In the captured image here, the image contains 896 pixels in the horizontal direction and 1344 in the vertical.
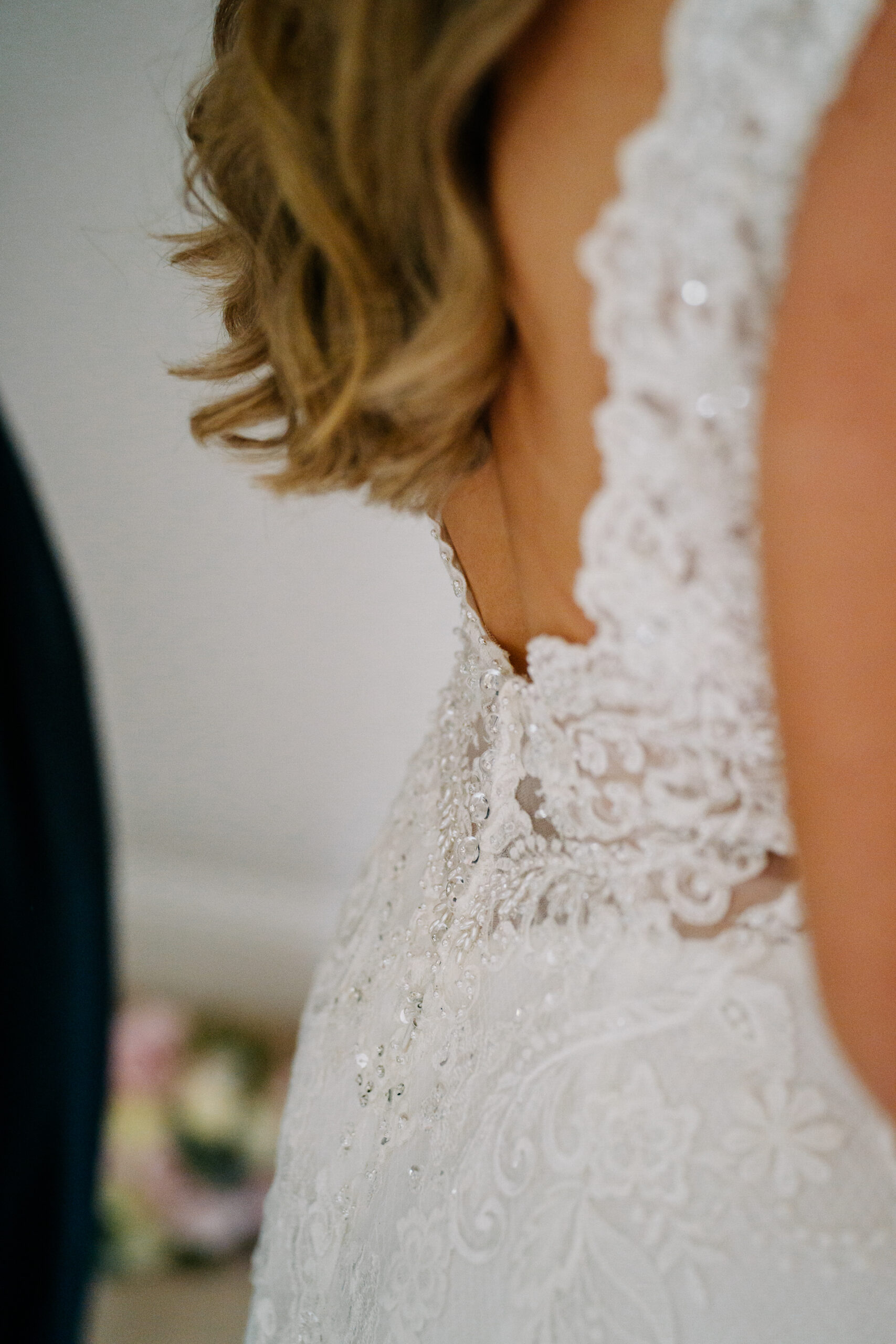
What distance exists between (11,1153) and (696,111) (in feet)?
1.79

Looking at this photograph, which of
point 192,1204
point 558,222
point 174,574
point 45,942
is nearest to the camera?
point 45,942

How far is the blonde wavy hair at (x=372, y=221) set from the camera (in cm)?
53

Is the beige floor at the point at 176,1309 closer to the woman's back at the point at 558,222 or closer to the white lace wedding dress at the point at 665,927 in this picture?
the white lace wedding dress at the point at 665,927

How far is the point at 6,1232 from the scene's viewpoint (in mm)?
388

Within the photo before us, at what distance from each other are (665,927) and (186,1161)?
146 centimetres

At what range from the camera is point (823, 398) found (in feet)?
1.51

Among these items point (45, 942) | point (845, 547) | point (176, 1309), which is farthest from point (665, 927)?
point (176, 1309)

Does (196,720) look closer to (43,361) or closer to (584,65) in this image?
(43,361)

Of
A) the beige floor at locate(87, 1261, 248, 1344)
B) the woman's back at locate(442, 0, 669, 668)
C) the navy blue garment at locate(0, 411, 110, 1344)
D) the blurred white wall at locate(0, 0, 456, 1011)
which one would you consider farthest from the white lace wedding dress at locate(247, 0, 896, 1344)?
the beige floor at locate(87, 1261, 248, 1344)

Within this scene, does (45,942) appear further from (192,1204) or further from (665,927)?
(192,1204)

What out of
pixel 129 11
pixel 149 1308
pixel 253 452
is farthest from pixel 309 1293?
pixel 129 11

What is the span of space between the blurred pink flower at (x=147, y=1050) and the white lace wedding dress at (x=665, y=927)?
3.86ft

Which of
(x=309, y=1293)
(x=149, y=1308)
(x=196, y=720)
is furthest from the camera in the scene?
(x=196, y=720)

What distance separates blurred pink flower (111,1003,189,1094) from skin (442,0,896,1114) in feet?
5.07
